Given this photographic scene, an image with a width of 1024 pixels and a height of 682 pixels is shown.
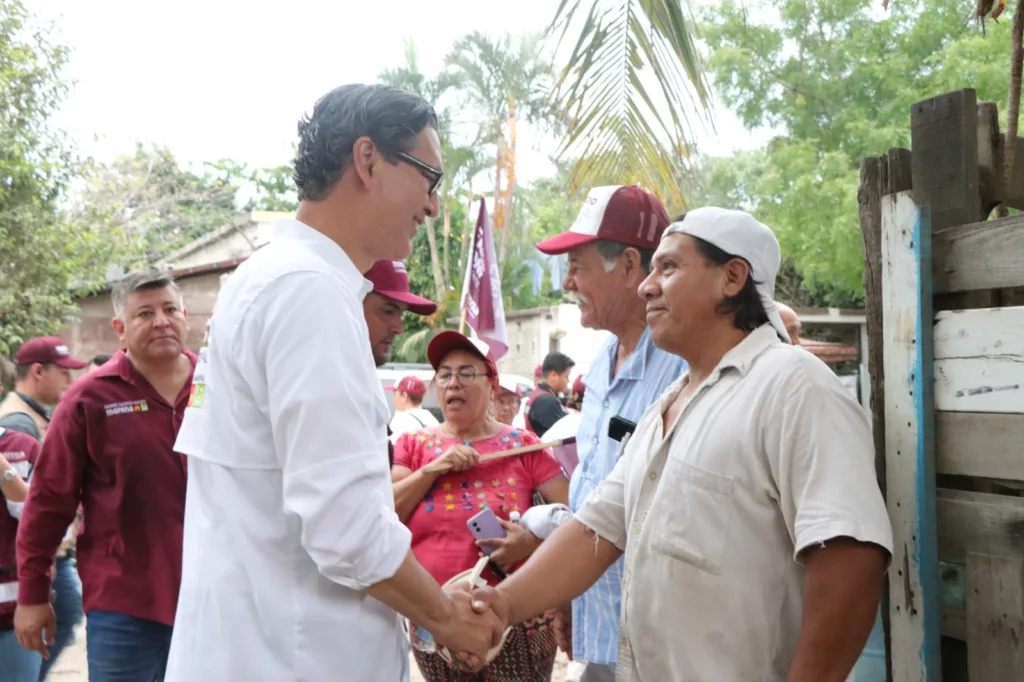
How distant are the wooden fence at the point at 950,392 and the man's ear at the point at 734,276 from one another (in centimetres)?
34

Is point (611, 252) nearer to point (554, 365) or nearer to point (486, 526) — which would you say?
point (486, 526)

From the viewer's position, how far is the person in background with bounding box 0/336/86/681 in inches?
183

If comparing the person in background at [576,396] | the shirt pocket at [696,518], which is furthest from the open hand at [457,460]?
the person in background at [576,396]

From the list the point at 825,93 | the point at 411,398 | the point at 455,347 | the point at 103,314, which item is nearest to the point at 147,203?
the point at 103,314

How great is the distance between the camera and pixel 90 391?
345 cm

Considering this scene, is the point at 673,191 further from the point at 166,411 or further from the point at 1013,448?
the point at 1013,448

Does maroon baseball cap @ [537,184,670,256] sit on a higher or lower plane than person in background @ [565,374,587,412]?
higher

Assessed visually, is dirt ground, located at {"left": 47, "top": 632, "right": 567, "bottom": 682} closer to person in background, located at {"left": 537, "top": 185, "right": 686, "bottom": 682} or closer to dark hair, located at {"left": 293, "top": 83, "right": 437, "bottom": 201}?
person in background, located at {"left": 537, "top": 185, "right": 686, "bottom": 682}

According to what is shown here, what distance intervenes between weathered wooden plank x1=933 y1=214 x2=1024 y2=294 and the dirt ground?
453 cm

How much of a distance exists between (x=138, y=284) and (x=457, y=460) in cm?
141

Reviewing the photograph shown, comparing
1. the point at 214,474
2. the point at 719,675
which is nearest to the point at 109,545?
the point at 214,474

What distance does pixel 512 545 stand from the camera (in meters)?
3.29

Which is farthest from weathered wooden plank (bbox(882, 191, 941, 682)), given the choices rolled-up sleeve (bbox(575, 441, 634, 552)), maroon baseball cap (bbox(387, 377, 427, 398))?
maroon baseball cap (bbox(387, 377, 427, 398))

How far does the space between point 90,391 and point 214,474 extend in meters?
1.85
